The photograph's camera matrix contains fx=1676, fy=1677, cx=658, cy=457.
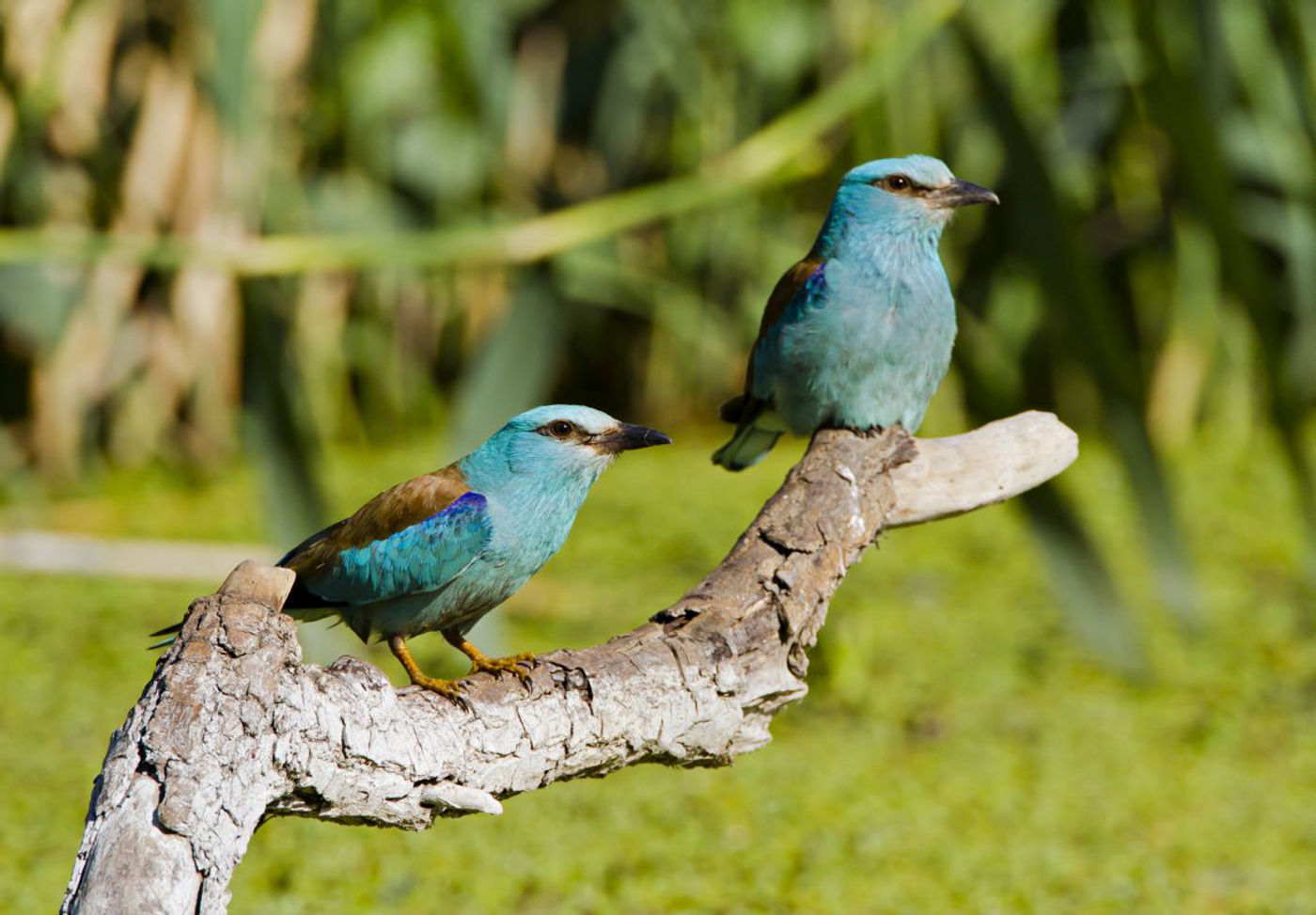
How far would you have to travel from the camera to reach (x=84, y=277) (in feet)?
16.9

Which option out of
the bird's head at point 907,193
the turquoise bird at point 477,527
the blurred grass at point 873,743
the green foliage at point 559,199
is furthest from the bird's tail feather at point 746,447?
the green foliage at point 559,199

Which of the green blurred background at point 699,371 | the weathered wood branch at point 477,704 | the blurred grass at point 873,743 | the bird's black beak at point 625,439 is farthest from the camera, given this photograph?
the blurred grass at point 873,743

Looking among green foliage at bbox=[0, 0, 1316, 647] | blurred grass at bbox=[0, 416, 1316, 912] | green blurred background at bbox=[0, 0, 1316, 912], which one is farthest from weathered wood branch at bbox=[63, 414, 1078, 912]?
green foliage at bbox=[0, 0, 1316, 647]

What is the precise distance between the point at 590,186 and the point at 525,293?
3.08 metres

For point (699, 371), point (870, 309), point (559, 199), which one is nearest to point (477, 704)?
point (870, 309)

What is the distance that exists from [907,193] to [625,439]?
585mm

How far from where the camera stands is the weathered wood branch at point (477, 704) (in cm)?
128

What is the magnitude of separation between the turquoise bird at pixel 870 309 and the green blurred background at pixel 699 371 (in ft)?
2.88

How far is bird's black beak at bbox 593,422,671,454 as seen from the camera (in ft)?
4.87

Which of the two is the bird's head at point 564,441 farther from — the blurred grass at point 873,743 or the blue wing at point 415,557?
the blurred grass at point 873,743

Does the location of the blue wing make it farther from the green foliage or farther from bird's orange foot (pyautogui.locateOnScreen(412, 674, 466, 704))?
the green foliage

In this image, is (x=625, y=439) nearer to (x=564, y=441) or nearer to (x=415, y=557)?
(x=564, y=441)

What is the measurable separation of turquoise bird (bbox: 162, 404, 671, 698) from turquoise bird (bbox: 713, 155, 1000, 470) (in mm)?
528

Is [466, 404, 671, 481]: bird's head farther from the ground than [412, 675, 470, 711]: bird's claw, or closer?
farther from the ground
